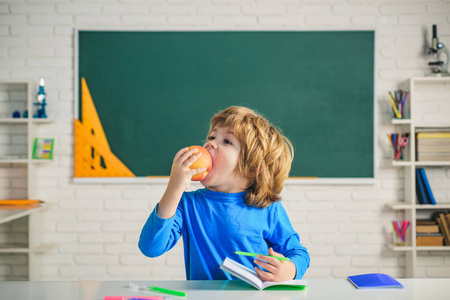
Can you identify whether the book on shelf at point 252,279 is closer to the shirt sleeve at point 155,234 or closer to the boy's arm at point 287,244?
the boy's arm at point 287,244

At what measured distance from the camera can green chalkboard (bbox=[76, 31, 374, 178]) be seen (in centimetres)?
317

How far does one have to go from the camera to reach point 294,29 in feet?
10.4

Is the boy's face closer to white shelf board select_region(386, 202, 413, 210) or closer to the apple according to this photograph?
the apple

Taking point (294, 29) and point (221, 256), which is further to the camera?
point (294, 29)

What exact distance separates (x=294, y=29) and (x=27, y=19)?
1.93 m

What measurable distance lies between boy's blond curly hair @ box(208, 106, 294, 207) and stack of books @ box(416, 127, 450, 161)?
1.97 m

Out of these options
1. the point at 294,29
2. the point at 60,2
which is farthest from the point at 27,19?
the point at 294,29

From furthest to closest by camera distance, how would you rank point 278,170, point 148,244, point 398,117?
point 398,117 < point 278,170 < point 148,244

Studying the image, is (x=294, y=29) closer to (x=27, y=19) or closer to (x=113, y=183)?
(x=113, y=183)

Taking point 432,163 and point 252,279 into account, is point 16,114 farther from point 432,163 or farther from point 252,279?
point 432,163

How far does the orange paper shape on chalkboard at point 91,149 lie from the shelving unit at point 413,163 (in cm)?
194

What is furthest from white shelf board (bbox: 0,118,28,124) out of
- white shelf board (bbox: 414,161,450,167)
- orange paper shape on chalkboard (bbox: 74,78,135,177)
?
white shelf board (bbox: 414,161,450,167)

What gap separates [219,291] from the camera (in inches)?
43.9

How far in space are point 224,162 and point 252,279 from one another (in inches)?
13.2
